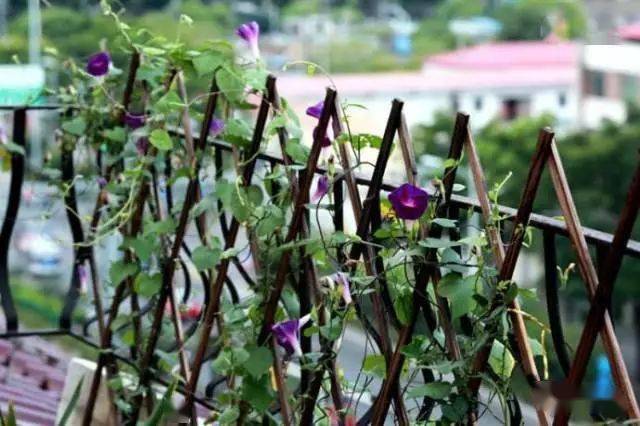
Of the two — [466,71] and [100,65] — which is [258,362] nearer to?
[100,65]

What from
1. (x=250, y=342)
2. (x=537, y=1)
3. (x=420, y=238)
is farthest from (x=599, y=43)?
(x=537, y=1)

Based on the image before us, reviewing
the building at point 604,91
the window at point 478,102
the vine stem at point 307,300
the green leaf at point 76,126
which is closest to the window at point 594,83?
the building at point 604,91

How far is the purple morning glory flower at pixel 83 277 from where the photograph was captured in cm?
212

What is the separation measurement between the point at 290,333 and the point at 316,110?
0.83 feet

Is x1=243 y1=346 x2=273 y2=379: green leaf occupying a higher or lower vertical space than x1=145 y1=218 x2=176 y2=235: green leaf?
lower

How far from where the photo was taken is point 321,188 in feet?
4.60

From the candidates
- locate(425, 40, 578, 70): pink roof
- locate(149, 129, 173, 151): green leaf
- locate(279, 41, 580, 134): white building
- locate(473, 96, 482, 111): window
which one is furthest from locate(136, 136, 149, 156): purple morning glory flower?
locate(425, 40, 578, 70): pink roof

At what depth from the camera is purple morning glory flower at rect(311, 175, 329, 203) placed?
1.39 metres

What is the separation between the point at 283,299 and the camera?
149 cm

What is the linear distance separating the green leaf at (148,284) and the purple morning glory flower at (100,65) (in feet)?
1.13

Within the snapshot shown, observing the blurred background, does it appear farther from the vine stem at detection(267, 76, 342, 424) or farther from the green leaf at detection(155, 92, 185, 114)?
the vine stem at detection(267, 76, 342, 424)

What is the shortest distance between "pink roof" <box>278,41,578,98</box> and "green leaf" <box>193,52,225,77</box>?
2869 cm

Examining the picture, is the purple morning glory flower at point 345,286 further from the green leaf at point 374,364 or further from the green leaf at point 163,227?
the green leaf at point 163,227

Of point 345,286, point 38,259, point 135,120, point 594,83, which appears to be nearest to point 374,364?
point 345,286
